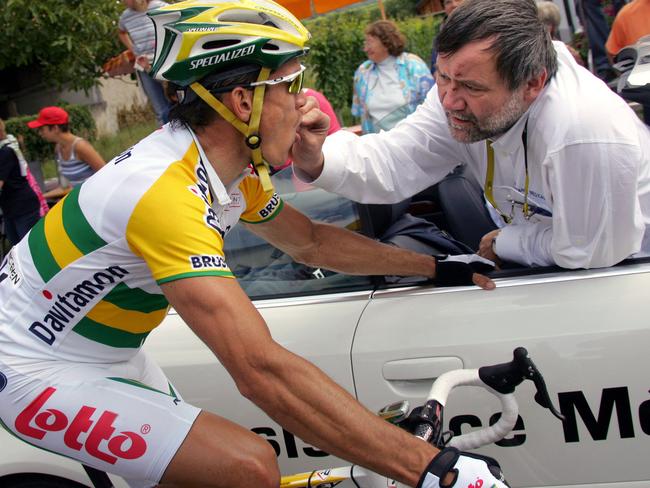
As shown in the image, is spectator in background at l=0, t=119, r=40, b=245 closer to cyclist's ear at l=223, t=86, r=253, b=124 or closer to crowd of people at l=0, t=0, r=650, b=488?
crowd of people at l=0, t=0, r=650, b=488

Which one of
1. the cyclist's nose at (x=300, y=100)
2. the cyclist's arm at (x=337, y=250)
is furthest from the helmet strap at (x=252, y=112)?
the cyclist's arm at (x=337, y=250)

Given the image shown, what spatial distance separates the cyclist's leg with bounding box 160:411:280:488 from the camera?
1738 millimetres

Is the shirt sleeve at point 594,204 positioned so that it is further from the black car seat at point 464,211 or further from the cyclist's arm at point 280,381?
the cyclist's arm at point 280,381

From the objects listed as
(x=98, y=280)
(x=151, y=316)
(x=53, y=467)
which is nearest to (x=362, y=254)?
(x=151, y=316)

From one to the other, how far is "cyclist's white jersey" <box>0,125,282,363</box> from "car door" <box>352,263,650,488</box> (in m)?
0.65

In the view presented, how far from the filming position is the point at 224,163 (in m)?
1.89

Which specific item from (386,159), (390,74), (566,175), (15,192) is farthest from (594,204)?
(15,192)

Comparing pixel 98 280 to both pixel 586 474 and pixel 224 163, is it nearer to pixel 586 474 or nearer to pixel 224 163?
pixel 224 163

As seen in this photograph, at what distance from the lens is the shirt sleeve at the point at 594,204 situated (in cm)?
211

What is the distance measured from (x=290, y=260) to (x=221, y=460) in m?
0.94

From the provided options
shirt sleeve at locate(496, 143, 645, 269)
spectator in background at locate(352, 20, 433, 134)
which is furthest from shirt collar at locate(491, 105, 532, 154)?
spectator in background at locate(352, 20, 433, 134)

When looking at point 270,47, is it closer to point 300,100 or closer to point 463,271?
point 300,100

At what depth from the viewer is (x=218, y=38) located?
1783 mm

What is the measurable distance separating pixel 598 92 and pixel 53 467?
6.29ft
